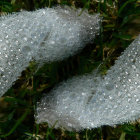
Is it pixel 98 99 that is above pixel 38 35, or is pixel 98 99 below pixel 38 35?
below

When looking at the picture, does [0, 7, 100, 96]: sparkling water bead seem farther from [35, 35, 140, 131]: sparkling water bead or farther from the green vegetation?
[35, 35, 140, 131]: sparkling water bead

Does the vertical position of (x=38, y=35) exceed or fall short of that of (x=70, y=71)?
it exceeds it

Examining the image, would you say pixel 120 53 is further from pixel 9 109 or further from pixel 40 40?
pixel 9 109

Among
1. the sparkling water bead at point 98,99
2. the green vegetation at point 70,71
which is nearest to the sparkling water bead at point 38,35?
the green vegetation at point 70,71

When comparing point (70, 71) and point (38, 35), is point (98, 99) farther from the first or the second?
point (38, 35)

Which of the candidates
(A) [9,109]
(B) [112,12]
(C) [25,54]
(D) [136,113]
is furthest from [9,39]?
(D) [136,113]

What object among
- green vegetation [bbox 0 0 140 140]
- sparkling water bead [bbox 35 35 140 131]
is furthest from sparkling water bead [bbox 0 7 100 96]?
sparkling water bead [bbox 35 35 140 131]

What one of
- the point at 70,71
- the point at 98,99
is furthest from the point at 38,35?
the point at 98,99

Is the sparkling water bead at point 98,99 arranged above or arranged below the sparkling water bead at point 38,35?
below

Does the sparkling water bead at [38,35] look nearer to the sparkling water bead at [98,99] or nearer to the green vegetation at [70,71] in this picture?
the green vegetation at [70,71]
